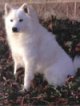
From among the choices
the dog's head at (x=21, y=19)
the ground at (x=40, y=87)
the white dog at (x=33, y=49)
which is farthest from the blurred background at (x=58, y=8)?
the dog's head at (x=21, y=19)

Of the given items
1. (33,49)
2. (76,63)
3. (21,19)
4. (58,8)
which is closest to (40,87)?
(33,49)

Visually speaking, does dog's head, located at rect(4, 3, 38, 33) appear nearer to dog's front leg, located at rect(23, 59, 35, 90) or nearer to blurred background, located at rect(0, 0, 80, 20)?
dog's front leg, located at rect(23, 59, 35, 90)

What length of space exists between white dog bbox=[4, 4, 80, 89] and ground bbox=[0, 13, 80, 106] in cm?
15

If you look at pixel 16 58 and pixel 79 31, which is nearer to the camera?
pixel 16 58

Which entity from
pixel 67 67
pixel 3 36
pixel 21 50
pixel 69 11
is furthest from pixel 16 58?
pixel 69 11

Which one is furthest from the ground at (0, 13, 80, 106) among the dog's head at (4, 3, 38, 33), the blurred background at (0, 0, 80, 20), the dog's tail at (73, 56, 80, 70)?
the dog's head at (4, 3, 38, 33)

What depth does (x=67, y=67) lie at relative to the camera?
700cm

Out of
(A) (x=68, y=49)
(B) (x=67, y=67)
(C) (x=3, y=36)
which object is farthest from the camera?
(C) (x=3, y=36)

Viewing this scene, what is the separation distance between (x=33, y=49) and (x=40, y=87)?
602mm

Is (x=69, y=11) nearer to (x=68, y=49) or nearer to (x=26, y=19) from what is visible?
(x=68, y=49)

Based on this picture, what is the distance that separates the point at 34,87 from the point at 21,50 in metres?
0.61

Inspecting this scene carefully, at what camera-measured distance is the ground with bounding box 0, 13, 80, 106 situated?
649 centimetres

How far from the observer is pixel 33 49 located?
6.77m

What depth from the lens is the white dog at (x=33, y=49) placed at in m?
6.64
